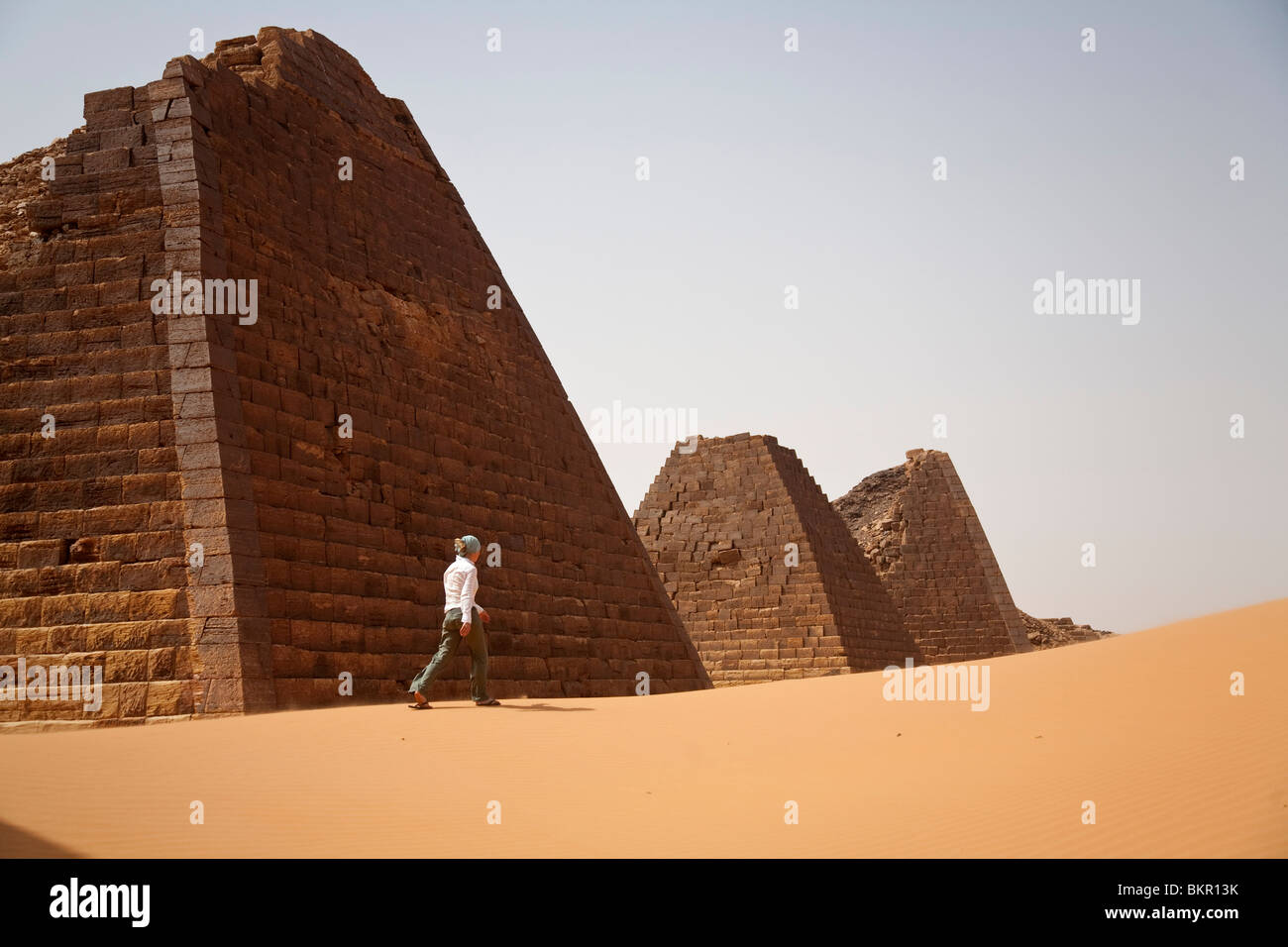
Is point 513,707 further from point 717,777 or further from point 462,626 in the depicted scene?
point 717,777

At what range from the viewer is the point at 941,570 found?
31969mm

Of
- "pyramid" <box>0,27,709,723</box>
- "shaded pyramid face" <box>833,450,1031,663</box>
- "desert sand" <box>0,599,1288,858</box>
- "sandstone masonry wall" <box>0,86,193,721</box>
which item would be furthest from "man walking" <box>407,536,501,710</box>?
"shaded pyramid face" <box>833,450,1031,663</box>

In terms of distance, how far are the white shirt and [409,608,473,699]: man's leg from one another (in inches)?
2.5

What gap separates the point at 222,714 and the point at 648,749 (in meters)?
3.46

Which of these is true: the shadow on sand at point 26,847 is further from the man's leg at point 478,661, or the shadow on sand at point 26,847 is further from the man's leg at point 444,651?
the man's leg at point 478,661

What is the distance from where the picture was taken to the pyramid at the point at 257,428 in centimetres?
905

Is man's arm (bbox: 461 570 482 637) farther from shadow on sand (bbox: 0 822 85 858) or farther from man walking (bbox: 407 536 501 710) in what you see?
shadow on sand (bbox: 0 822 85 858)

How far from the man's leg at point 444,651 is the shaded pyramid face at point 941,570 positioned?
2345 centimetres

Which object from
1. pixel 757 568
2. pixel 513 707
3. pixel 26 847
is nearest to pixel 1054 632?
pixel 757 568

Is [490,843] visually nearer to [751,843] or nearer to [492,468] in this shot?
[751,843]

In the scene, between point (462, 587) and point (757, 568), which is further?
point (757, 568)

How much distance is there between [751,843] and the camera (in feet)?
15.4

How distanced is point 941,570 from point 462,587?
25.1m
